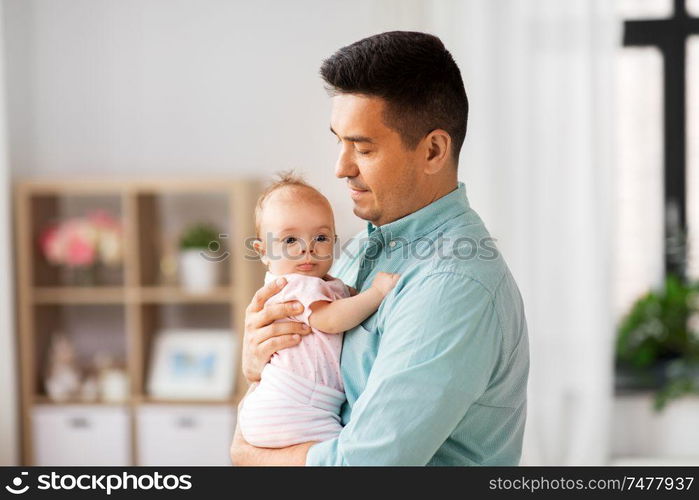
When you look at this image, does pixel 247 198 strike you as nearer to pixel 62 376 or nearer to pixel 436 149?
pixel 62 376

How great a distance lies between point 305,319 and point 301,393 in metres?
0.13

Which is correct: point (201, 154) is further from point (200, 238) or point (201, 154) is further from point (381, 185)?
point (381, 185)

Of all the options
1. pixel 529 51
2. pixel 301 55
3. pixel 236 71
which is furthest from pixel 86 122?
pixel 529 51

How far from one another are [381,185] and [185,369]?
8.48 ft

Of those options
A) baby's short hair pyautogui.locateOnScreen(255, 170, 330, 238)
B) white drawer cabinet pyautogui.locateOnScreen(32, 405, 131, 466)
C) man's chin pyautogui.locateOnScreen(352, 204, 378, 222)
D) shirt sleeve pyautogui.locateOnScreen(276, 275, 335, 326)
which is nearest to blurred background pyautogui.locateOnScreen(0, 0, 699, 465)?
white drawer cabinet pyautogui.locateOnScreen(32, 405, 131, 466)

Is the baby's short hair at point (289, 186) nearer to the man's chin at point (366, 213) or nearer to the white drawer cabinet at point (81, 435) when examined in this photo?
the man's chin at point (366, 213)

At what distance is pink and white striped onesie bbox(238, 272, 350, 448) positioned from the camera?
1.31m

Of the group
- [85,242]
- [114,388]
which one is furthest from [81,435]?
[85,242]

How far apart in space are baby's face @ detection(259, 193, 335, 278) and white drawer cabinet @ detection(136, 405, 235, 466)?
7.31 ft

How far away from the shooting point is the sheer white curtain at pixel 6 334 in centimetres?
363

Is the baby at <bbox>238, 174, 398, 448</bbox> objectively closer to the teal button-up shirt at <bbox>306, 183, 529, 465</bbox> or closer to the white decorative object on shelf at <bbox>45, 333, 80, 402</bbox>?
the teal button-up shirt at <bbox>306, 183, 529, 465</bbox>

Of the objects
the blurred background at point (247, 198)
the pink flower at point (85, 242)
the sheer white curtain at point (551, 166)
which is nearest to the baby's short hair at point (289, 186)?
the blurred background at point (247, 198)

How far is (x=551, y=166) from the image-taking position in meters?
3.55

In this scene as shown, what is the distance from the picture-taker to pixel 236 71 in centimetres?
383
